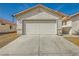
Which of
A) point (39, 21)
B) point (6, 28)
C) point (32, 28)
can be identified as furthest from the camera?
point (6, 28)

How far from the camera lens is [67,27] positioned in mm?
17844

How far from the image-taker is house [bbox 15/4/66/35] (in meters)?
17.7

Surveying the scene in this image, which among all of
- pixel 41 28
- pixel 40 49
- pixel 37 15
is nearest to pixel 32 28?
pixel 41 28

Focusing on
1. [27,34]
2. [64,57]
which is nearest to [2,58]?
[64,57]

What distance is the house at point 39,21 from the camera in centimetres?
1769

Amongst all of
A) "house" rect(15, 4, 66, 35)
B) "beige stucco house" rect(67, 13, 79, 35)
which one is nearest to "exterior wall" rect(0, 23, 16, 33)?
"house" rect(15, 4, 66, 35)

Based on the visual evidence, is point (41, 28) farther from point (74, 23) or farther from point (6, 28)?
point (6, 28)

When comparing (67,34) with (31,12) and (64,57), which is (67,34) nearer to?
(31,12)

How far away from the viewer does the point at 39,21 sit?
18.1 metres

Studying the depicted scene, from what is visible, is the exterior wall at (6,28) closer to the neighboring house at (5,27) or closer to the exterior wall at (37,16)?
the neighboring house at (5,27)

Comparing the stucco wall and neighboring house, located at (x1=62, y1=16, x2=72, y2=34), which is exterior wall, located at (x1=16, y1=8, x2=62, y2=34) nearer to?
neighboring house, located at (x1=62, y1=16, x2=72, y2=34)

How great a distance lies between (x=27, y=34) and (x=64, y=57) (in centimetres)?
1038

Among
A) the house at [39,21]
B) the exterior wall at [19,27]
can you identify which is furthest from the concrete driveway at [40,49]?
the exterior wall at [19,27]

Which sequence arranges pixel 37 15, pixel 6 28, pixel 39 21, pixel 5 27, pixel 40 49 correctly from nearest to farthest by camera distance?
1. pixel 40 49
2. pixel 39 21
3. pixel 37 15
4. pixel 5 27
5. pixel 6 28
